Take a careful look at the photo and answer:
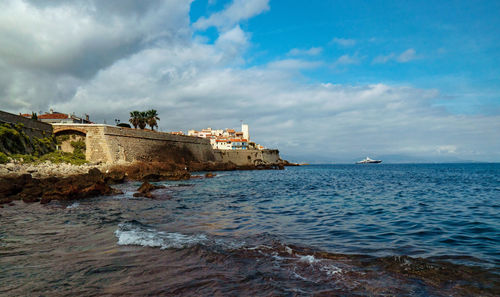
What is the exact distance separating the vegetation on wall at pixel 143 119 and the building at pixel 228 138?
103 ft

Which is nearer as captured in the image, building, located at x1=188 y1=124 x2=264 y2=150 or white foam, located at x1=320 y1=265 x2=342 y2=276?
white foam, located at x1=320 y1=265 x2=342 y2=276

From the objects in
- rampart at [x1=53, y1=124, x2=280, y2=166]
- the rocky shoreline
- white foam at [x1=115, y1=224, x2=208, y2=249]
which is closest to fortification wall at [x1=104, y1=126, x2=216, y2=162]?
rampart at [x1=53, y1=124, x2=280, y2=166]

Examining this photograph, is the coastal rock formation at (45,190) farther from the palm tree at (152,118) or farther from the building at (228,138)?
the building at (228,138)

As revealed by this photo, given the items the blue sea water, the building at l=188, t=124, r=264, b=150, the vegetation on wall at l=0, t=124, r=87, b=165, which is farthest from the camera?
the building at l=188, t=124, r=264, b=150

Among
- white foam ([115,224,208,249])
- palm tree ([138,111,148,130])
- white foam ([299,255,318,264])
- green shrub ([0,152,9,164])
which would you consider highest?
palm tree ([138,111,148,130])

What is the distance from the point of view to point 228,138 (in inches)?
3831

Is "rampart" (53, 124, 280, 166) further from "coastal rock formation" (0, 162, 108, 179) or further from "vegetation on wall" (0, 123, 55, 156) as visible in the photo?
"coastal rock formation" (0, 162, 108, 179)

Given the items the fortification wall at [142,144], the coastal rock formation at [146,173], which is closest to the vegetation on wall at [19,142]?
Answer: the fortification wall at [142,144]

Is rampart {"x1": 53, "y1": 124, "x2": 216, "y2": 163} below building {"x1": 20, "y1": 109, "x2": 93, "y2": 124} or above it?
below

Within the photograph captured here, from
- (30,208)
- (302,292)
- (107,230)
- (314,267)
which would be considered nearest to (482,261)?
(314,267)

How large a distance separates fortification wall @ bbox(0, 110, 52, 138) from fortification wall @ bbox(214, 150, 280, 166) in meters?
37.3

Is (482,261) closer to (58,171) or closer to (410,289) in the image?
(410,289)

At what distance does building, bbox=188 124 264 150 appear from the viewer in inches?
3435

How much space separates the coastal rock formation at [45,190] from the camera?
14234mm
